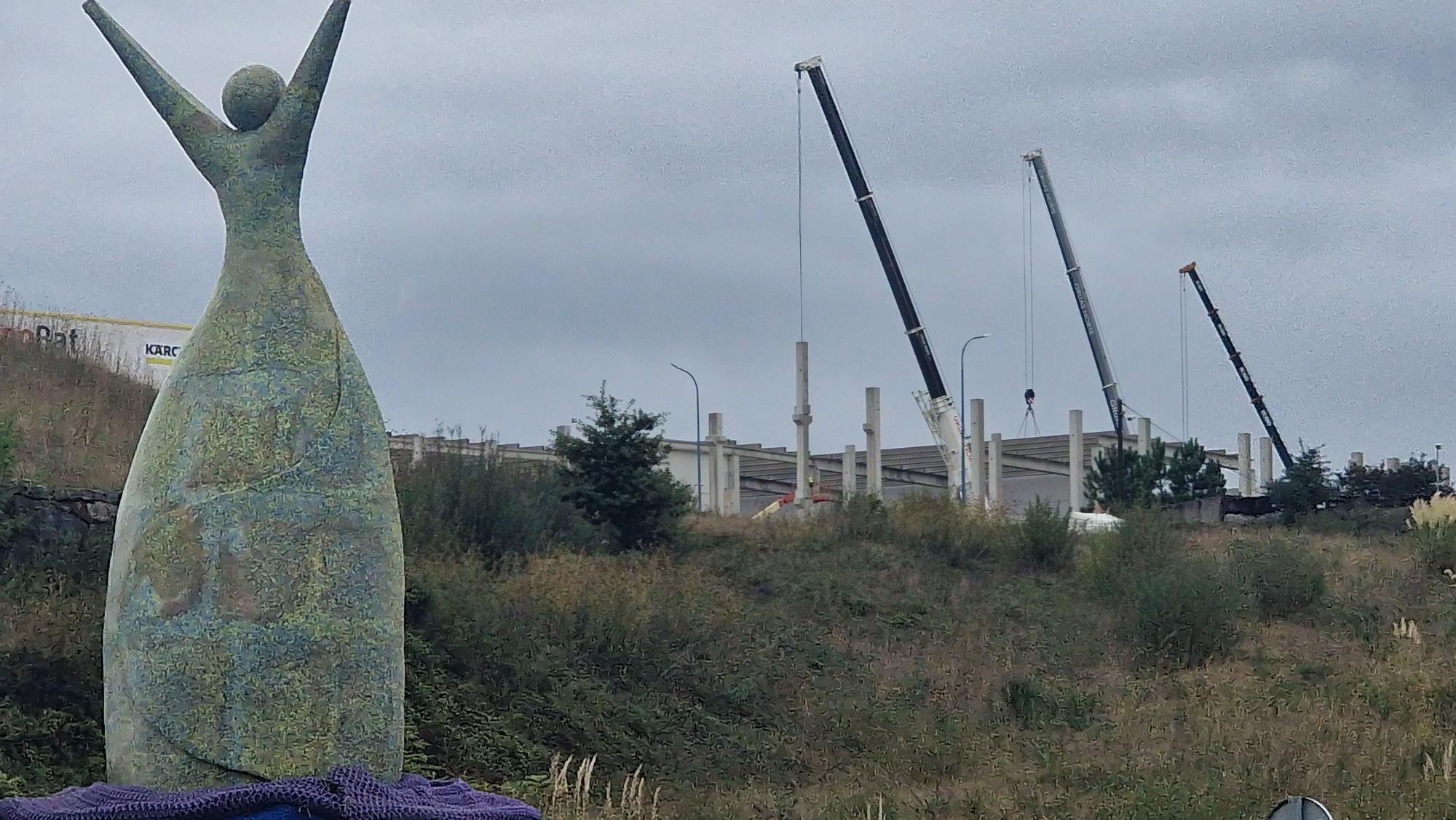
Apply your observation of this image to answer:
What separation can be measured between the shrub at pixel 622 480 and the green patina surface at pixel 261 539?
71.4 ft

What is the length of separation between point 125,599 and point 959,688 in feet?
53.4

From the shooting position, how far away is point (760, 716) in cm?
2055

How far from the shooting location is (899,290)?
43469 millimetres

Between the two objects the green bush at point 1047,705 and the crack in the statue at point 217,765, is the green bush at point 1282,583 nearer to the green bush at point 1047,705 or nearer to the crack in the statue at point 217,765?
the green bush at point 1047,705

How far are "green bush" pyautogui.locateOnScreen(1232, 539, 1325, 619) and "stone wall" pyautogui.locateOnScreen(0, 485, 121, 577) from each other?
17169 mm

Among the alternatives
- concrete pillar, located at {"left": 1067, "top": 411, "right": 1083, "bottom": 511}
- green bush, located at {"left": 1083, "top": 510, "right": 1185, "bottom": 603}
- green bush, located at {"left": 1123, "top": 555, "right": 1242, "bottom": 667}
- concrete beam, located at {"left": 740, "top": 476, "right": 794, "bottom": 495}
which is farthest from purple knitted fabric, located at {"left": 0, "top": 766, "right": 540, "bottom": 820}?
concrete beam, located at {"left": 740, "top": 476, "right": 794, "bottom": 495}

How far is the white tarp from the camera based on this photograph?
85.6 feet

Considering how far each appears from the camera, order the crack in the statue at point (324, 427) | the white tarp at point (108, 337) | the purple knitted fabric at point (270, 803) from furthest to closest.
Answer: the white tarp at point (108, 337)
the crack in the statue at point (324, 427)
the purple knitted fabric at point (270, 803)

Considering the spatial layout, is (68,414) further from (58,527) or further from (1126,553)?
(1126,553)

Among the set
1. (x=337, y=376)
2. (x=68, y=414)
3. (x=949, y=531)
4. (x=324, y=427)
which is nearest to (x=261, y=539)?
(x=324, y=427)

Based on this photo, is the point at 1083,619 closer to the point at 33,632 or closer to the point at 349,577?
the point at 33,632

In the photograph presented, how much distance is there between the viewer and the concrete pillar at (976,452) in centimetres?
4350

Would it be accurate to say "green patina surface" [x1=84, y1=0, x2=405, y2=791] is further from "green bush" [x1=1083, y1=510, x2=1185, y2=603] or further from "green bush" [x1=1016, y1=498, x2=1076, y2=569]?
"green bush" [x1=1016, y1=498, x2=1076, y2=569]

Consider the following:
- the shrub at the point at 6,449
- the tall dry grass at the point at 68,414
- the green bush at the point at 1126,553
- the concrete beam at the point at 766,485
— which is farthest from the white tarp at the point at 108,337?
the concrete beam at the point at 766,485
